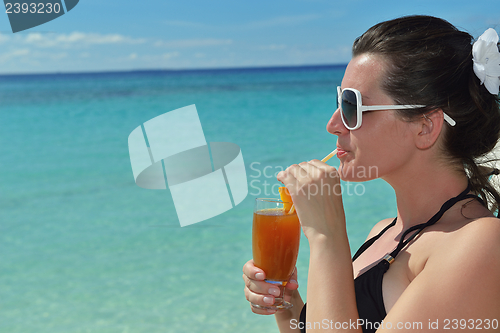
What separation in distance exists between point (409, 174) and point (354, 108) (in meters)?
0.34

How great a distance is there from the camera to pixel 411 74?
1565mm

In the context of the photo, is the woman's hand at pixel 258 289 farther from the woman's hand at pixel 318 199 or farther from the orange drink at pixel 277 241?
the woman's hand at pixel 318 199

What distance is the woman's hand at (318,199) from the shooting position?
1.46 m

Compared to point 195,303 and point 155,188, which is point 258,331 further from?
point 155,188

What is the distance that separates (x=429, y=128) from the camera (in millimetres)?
1604

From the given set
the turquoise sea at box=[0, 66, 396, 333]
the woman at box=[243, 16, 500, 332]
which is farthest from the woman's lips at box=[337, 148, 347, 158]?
the turquoise sea at box=[0, 66, 396, 333]

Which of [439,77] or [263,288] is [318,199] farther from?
[439,77]

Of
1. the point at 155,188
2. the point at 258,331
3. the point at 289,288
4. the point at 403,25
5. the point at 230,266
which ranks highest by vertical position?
the point at 403,25

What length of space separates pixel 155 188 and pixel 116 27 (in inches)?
1485

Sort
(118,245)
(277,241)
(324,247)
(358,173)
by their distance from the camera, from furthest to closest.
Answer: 1. (118,245)
2. (277,241)
3. (358,173)
4. (324,247)

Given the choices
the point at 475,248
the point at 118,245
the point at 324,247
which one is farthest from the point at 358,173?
the point at 118,245

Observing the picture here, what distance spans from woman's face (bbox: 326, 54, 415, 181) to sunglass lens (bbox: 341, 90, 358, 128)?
3cm

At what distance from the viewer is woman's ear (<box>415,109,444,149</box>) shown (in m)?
1.58

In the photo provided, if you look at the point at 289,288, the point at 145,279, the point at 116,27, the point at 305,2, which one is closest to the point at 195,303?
the point at 145,279
